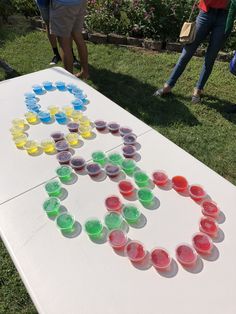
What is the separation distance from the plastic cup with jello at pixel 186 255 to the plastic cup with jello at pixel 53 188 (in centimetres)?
63

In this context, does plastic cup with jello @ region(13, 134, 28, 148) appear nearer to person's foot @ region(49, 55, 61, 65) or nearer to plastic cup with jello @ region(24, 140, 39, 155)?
plastic cup with jello @ region(24, 140, 39, 155)

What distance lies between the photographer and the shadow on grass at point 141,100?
137 inches

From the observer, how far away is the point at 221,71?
432 centimetres

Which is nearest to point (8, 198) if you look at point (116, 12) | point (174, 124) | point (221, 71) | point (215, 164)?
point (215, 164)

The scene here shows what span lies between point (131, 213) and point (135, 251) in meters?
0.20

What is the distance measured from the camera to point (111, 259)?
123 cm

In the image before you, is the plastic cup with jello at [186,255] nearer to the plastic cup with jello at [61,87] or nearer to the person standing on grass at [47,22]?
the plastic cup with jello at [61,87]

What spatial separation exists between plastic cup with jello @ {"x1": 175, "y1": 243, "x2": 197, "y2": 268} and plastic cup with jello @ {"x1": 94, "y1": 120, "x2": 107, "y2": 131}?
942 mm

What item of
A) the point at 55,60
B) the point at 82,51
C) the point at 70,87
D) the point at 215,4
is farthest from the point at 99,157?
the point at 55,60

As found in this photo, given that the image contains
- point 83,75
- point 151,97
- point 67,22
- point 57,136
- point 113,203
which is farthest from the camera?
point 83,75

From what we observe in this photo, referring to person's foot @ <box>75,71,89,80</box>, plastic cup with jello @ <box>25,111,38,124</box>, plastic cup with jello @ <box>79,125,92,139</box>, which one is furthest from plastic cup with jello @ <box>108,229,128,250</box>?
person's foot @ <box>75,71,89,80</box>

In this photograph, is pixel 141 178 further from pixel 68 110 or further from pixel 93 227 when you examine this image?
pixel 68 110

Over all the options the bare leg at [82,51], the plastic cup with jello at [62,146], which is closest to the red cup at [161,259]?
the plastic cup with jello at [62,146]

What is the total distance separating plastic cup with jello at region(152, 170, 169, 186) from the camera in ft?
5.15
